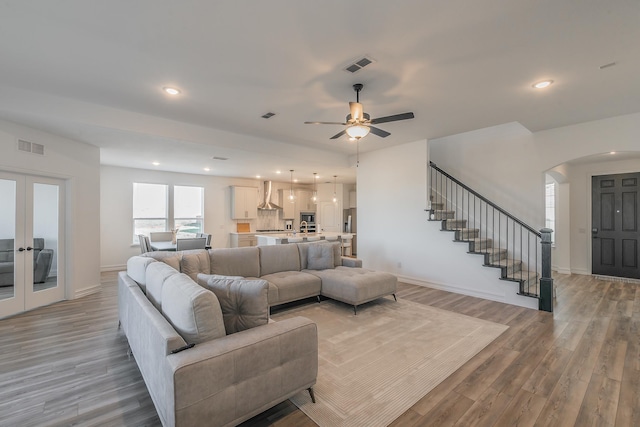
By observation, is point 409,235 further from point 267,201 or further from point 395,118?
point 267,201

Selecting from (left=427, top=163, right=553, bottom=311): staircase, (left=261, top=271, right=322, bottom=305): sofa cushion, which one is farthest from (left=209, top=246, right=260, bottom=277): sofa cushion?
(left=427, top=163, right=553, bottom=311): staircase

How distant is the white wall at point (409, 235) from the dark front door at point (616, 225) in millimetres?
3768

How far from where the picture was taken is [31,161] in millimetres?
4164

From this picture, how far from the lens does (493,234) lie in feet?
19.0

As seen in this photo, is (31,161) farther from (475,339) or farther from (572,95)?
(572,95)

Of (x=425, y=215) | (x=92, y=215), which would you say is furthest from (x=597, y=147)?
(x=92, y=215)

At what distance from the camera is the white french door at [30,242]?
159 inches

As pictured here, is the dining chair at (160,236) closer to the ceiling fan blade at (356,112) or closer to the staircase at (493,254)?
the ceiling fan blade at (356,112)

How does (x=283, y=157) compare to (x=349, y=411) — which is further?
(x=283, y=157)

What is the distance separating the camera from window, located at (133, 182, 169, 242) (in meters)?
7.64

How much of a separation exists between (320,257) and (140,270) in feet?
9.04

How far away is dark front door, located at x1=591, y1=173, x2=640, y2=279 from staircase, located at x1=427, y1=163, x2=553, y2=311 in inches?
105

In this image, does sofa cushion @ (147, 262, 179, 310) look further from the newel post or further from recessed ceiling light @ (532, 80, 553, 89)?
the newel post

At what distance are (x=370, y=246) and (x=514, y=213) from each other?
9.87 ft
